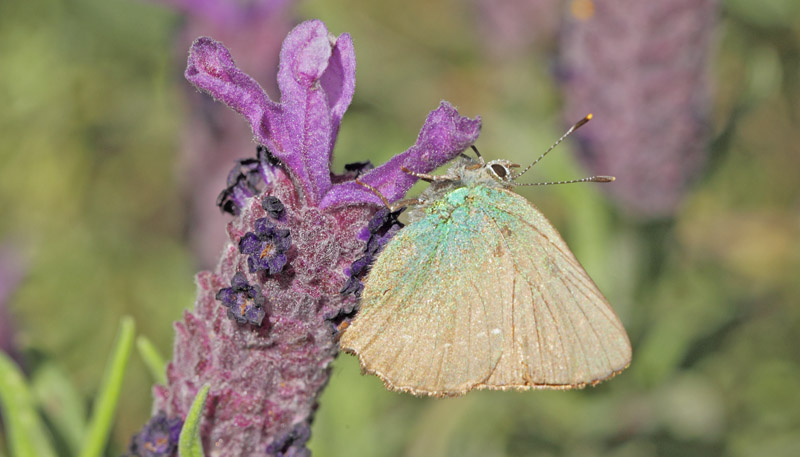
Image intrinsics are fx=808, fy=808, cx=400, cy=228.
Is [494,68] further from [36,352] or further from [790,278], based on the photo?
[36,352]

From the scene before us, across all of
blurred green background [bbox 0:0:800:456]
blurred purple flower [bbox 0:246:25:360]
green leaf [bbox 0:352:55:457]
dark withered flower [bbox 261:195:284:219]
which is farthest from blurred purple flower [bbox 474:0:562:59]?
green leaf [bbox 0:352:55:457]

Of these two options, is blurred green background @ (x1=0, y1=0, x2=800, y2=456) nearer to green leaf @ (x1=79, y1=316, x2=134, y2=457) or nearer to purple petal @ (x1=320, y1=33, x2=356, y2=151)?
green leaf @ (x1=79, y1=316, x2=134, y2=457)

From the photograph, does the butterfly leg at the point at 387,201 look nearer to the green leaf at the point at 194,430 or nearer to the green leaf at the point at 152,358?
the green leaf at the point at 194,430

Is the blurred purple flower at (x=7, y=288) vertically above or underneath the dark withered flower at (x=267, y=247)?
above

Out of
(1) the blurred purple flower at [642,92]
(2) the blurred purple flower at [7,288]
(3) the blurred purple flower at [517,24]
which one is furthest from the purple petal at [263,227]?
(3) the blurred purple flower at [517,24]

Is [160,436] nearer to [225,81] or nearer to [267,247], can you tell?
[267,247]

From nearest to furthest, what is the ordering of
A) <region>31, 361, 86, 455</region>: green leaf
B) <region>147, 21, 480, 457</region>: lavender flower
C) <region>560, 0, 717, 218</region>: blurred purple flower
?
<region>147, 21, 480, 457</region>: lavender flower → <region>31, 361, 86, 455</region>: green leaf → <region>560, 0, 717, 218</region>: blurred purple flower

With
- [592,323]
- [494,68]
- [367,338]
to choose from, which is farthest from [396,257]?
[494,68]
